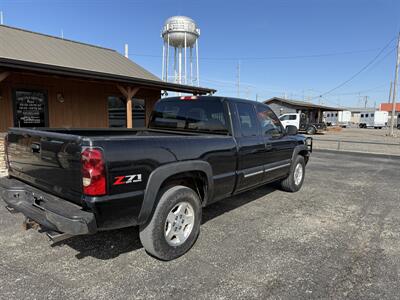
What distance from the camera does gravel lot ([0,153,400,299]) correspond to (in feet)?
8.32

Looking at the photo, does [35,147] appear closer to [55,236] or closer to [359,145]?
[55,236]

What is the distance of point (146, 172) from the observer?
2.66 meters

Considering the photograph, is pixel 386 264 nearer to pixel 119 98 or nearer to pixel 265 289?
pixel 265 289

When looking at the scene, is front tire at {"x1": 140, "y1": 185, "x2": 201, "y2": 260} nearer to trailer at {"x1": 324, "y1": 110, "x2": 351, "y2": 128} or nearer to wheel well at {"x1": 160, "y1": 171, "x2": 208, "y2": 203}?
wheel well at {"x1": 160, "y1": 171, "x2": 208, "y2": 203}

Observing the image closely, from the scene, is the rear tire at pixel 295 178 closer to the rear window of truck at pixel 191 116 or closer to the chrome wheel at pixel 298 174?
the chrome wheel at pixel 298 174

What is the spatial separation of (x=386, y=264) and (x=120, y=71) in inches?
499

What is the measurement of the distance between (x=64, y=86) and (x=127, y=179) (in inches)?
386

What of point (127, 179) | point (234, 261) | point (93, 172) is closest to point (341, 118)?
point (234, 261)

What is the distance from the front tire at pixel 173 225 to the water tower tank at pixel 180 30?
27933 mm

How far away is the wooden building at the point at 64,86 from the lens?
909 cm

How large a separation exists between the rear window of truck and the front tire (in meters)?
1.17

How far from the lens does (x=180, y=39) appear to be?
94.6 feet

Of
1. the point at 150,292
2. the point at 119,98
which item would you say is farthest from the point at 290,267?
the point at 119,98

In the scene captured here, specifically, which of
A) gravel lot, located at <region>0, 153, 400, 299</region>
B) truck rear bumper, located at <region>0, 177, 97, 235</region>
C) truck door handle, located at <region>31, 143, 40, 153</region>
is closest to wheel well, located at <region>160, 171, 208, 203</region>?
gravel lot, located at <region>0, 153, 400, 299</region>
